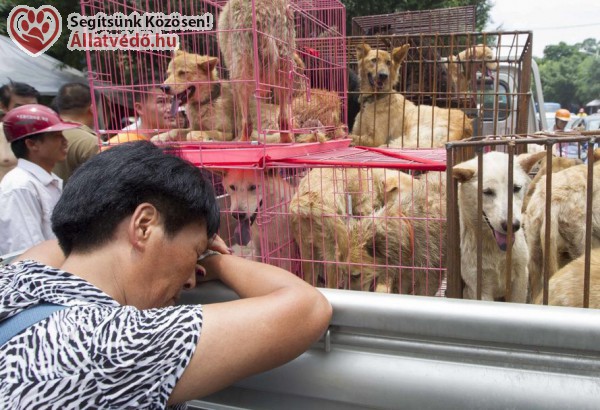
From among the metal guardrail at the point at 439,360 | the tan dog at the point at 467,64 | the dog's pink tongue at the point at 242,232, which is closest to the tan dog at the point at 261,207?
the dog's pink tongue at the point at 242,232

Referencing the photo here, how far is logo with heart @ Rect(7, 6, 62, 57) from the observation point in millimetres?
8156

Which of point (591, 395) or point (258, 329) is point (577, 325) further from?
point (258, 329)

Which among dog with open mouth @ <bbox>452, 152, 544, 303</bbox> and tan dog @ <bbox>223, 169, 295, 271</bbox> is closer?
dog with open mouth @ <bbox>452, 152, 544, 303</bbox>

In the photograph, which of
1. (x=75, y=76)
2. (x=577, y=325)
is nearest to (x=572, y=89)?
(x=75, y=76)

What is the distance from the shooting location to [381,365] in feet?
3.55

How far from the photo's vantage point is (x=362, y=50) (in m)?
6.26

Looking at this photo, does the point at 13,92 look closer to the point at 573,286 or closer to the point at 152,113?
the point at 152,113

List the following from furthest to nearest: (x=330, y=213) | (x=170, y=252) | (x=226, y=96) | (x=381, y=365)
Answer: (x=226, y=96) → (x=330, y=213) → (x=170, y=252) → (x=381, y=365)

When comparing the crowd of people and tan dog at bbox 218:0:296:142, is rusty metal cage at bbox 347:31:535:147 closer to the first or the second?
tan dog at bbox 218:0:296:142

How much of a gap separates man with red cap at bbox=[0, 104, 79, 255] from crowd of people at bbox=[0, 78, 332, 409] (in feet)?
5.05

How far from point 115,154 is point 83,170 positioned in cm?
10

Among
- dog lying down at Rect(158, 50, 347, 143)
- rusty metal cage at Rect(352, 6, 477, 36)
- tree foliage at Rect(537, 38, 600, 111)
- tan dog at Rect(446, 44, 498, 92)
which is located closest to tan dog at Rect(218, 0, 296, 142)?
dog lying down at Rect(158, 50, 347, 143)

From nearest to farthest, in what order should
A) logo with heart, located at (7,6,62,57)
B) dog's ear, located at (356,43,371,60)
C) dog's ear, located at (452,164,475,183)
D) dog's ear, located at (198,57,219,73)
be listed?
dog's ear, located at (452,164,475,183) → dog's ear, located at (198,57,219,73) → dog's ear, located at (356,43,371,60) → logo with heart, located at (7,6,62,57)

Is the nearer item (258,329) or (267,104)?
(258,329)
